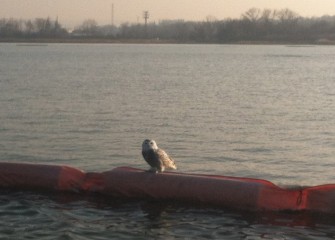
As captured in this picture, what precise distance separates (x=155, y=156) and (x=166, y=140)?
813 centimetres

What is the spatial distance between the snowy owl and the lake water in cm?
72

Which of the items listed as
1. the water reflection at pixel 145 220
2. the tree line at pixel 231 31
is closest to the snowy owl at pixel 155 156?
the water reflection at pixel 145 220

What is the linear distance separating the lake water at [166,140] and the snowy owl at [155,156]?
72 cm

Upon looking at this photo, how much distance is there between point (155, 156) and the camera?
1350cm

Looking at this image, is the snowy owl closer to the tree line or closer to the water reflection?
the water reflection

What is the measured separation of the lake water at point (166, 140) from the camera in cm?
1236

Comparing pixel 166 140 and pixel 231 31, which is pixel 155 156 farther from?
pixel 231 31

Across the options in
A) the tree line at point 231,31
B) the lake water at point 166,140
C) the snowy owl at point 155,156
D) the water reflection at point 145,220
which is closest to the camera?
the water reflection at point 145,220

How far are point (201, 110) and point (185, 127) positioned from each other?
17.4ft

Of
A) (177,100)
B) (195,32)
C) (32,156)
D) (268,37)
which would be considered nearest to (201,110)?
(177,100)

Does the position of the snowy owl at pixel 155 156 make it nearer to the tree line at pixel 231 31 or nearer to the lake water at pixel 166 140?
the lake water at pixel 166 140

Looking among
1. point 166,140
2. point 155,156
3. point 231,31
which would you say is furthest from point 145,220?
point 231,31

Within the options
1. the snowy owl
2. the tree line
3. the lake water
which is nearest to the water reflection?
the lake water

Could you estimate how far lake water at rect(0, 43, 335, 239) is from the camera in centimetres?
1236
